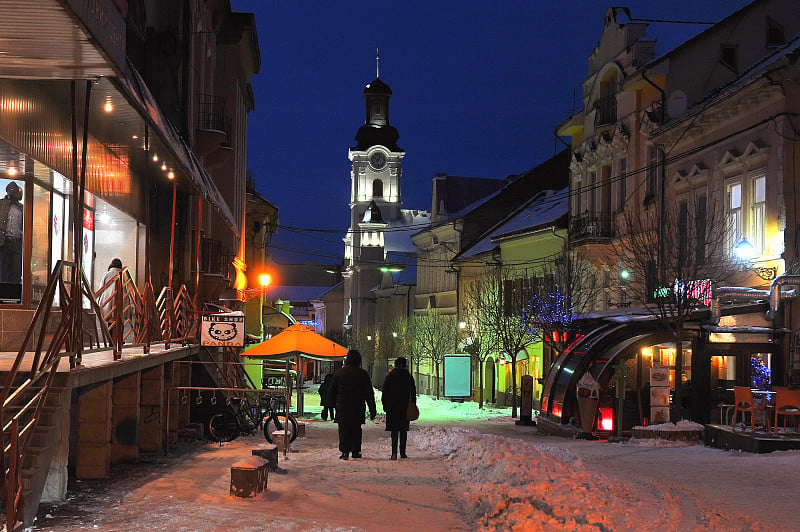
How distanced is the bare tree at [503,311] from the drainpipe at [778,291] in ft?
52.1

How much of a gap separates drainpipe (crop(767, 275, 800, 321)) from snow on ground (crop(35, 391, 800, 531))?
4.79 meters

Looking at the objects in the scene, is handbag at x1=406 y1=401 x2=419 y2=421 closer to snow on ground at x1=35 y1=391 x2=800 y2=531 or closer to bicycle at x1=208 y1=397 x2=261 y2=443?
snow on ground at x1=35 y1=391 x2=800 y2=531

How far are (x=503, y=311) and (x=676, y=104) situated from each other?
17194 mm

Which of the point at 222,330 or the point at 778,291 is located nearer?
the point at 222,330

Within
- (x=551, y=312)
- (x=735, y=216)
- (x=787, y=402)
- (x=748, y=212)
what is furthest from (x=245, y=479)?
(x=551, y=312)

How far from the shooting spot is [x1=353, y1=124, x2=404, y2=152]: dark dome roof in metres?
113

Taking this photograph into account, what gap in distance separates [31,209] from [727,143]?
18.0 m

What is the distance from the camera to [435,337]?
59219 mm

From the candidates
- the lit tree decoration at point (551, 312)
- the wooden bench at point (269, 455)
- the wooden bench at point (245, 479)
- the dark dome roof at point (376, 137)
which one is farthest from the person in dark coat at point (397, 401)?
the dark dome roof at point (376, 137)

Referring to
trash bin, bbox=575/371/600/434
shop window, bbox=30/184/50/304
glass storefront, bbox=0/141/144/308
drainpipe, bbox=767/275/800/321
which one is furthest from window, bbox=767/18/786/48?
shop window, bbox=30/184/50/304

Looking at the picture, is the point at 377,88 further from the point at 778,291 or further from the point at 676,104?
the point at 778,291

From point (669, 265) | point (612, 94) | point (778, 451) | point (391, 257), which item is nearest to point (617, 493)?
point (778, 451)

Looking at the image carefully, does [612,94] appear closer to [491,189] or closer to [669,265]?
[669,265]

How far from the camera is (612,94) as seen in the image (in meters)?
37.3
